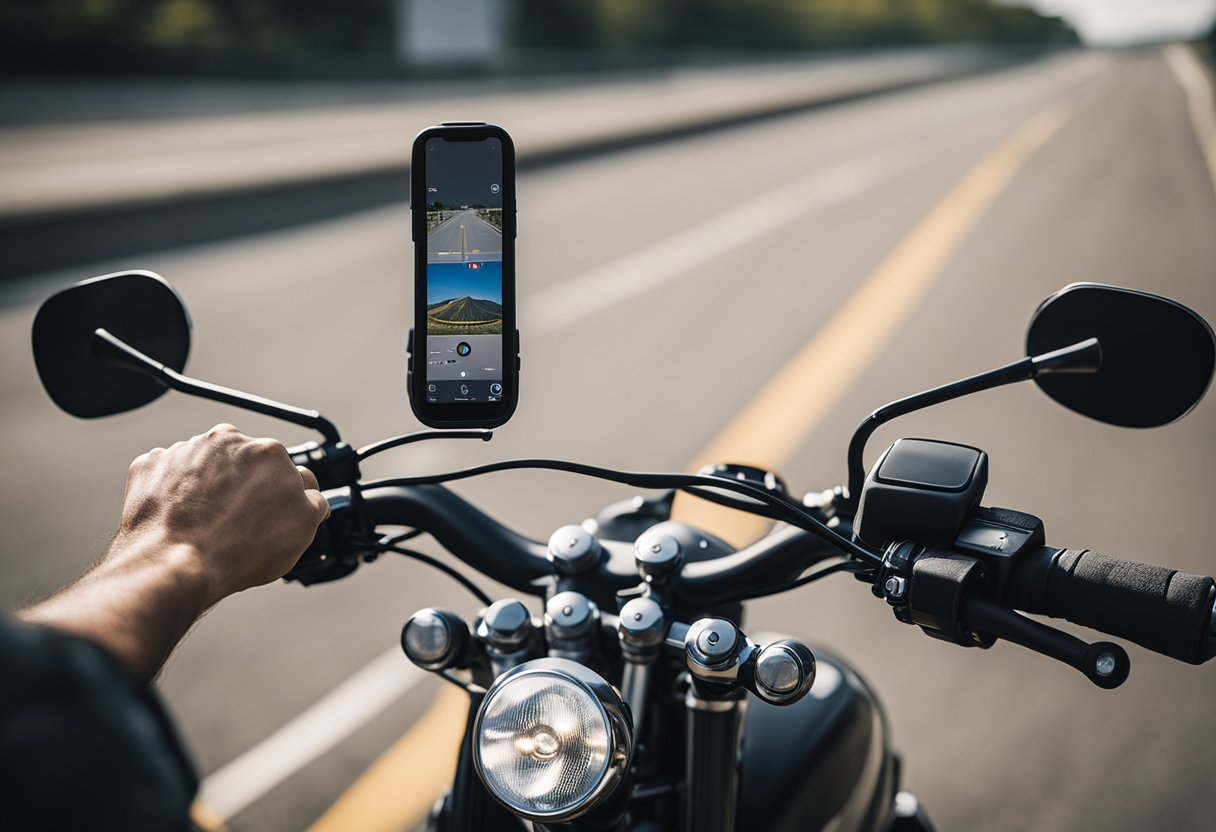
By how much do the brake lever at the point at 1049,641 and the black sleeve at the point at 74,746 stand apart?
83 cm

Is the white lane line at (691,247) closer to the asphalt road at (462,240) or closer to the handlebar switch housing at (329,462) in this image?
the handlebar switch housing at (329,462)

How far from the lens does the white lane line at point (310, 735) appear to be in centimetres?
323

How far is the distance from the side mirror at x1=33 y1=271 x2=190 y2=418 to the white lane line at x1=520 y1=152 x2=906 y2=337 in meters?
6.40

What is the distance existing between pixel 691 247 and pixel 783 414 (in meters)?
5.25

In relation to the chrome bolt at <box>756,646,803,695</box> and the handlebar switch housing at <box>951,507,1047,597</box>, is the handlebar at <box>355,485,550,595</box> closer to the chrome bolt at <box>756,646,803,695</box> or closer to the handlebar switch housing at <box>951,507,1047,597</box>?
the chrome bolt at <box>756,646,803,695</box>

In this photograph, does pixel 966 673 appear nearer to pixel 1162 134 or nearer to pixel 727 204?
pixel 727 204

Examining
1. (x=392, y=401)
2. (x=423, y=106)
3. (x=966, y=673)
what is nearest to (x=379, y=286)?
(x=392, y=401)

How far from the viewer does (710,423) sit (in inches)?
238

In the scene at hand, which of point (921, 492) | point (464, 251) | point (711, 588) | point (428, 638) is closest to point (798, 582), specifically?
point (711, 588)

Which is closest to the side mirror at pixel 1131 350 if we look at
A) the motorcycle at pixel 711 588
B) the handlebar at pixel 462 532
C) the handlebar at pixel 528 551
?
the motorcycle at pixel 711 588

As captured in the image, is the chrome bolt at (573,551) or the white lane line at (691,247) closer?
the chrome bolt at (573,551)

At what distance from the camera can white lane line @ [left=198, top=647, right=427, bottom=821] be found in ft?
10.6

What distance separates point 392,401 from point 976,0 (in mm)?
99315

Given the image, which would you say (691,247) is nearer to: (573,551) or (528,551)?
(528,551)
